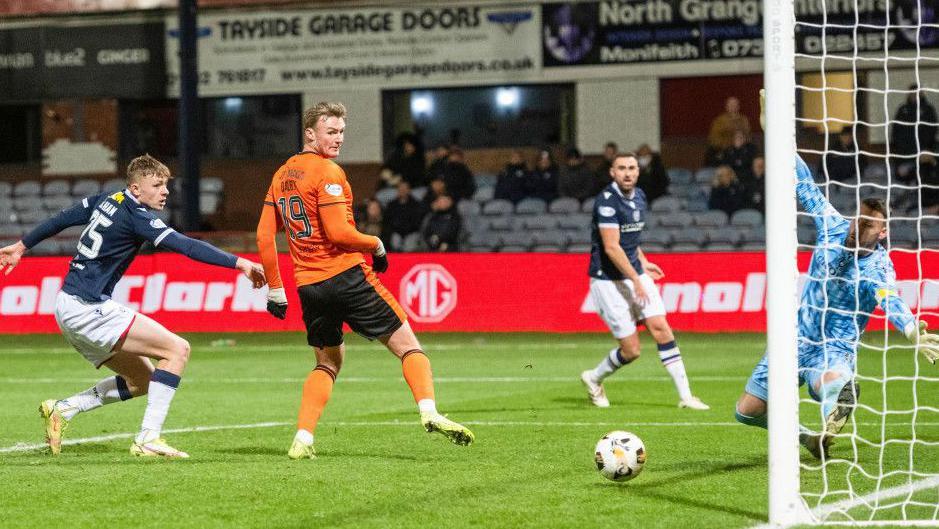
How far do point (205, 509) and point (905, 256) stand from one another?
12.4m

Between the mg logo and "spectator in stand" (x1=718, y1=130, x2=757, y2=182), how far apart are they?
554 centimetres

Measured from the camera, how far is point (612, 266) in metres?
11.8

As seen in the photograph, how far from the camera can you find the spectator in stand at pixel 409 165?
919 inches

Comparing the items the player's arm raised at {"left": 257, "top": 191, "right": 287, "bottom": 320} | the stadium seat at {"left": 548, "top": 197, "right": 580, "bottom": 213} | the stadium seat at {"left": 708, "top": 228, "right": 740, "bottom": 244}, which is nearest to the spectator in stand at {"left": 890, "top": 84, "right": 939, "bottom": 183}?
the stadium seat at {"left": 708, "top": 228, "right": 740, "bottom": 244}

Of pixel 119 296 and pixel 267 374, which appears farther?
pixel 119 296

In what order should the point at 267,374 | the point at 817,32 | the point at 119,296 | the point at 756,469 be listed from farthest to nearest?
the point at 817,32, the point at 119,296, the point at 267,374, the point at 756,469

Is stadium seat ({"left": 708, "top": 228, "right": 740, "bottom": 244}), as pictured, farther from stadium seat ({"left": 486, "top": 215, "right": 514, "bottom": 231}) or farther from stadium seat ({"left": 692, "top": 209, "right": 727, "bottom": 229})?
stadium seat ({"left": 486, "top": 215, "right": 514, "bottom": 231})

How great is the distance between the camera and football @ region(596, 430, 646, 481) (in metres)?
7.23

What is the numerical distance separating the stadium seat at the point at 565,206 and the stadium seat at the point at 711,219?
6.04 feet

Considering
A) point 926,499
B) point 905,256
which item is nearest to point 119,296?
point 905,256

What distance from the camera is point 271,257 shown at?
26.8 feet

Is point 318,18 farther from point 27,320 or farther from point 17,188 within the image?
point 27,320

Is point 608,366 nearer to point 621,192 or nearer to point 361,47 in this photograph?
point 621,192

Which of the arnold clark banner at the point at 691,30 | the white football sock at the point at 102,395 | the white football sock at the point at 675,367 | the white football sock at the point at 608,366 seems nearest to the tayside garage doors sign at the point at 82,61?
the arnold clark banner at the point at 691,30
